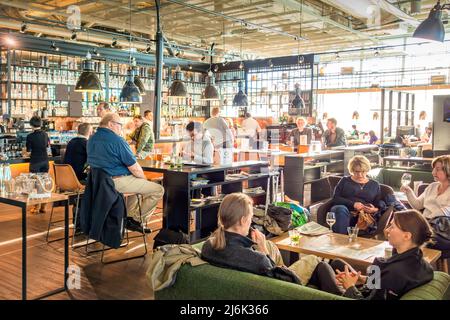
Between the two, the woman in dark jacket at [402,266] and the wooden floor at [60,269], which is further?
the wooden floor at [60,269]

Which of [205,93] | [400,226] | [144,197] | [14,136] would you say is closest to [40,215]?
[14,136]

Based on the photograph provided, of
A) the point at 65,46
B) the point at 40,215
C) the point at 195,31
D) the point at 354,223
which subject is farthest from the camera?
the point at 195,31

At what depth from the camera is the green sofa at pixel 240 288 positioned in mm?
2092

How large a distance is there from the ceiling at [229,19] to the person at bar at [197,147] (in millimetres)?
3390

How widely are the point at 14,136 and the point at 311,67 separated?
9143 millimetres

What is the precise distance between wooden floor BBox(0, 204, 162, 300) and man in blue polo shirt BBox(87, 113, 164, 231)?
61cm

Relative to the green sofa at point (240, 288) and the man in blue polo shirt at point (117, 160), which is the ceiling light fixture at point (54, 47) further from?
the green sofa at point (240, 288)

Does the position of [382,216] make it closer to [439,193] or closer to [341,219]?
[341,219]

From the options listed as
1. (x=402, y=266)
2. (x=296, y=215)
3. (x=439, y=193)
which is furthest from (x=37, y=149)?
(x=402, y=266)

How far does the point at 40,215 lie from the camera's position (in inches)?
279

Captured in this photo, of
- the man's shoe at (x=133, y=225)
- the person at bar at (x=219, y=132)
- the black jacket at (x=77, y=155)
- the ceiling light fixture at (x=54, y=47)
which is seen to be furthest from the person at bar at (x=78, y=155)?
the ceiling light fixture at (x=54, y=47)

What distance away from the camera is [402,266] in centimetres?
245

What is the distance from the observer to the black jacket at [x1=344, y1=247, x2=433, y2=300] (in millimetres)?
2359
